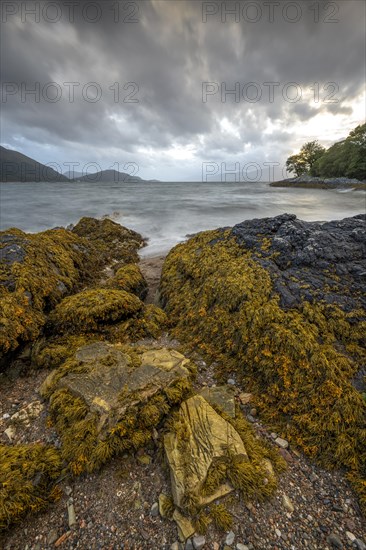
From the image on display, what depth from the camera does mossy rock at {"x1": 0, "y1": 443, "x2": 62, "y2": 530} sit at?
6.04ft

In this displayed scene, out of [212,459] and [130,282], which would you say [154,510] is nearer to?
[212,459]

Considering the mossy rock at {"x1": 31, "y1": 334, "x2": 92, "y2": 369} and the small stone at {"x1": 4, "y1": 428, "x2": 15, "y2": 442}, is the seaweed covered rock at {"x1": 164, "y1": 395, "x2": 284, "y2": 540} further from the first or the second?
the mossy rock at {"x1": 31, "y1": 334, "x2": 92, "y2": 369}

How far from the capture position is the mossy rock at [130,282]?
16.5 feet

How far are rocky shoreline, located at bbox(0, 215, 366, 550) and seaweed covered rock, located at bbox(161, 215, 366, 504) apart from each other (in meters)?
0.02

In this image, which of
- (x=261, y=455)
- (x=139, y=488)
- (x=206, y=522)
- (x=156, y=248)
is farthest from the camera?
(x=156, y=248)

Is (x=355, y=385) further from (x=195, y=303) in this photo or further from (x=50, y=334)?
(x=50, y=334)

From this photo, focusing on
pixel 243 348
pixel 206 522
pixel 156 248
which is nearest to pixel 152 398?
pixel 206 522

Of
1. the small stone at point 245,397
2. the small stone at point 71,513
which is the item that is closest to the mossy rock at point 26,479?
the small stone at point 71,513

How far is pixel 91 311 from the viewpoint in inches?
155

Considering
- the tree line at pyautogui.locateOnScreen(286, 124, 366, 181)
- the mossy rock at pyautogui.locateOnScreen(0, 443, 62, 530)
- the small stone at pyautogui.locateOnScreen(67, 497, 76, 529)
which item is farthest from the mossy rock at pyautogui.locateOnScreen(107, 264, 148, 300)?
the tree line at pyautogui.locateOnScreen(286, 124, 366, 181)

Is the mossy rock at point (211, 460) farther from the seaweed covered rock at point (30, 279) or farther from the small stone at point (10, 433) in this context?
the seaweed covered rock at point (30, 279)

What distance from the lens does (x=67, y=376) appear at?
9.57ft

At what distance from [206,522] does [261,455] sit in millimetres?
749

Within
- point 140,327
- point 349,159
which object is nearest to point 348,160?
point 349,159
